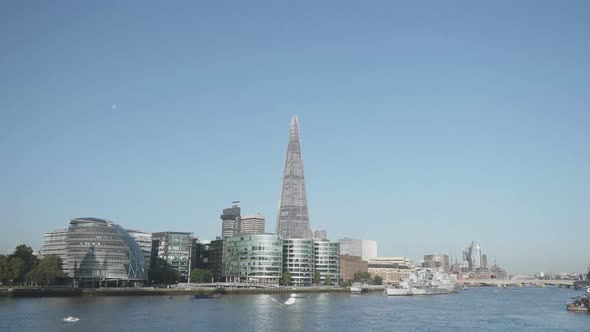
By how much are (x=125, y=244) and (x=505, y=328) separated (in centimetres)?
11157

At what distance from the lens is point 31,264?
13100cm

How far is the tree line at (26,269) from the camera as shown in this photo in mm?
119137

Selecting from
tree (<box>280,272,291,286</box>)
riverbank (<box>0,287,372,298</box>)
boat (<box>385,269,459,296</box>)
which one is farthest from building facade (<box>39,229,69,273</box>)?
boat (<box>385,269,459,296</box>)

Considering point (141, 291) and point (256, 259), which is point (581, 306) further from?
point (256, 259)

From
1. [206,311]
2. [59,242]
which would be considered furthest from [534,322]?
[59,242]

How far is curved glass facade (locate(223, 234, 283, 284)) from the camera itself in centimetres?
18562

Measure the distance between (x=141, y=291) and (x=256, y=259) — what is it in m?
56.1

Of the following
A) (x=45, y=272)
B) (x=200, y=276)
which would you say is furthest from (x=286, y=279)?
(x=45, y=272)

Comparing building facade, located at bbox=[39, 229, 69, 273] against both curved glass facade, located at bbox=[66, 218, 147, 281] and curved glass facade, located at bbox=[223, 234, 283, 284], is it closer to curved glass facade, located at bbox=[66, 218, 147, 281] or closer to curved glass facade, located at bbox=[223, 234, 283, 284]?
curved glass facade, located at bbox=[66, 218, 147, 281]

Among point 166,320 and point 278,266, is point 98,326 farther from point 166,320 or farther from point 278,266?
point 278,266

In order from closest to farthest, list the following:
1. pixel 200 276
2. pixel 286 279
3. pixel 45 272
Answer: pixel 45 272, pixel 200 276, pixel 286 279

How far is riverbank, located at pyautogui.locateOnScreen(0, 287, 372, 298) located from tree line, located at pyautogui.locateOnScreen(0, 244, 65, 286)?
13.4 feet

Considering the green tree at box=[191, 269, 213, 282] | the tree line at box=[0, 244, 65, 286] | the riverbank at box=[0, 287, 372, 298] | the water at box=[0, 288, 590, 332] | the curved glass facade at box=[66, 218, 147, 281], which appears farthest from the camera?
the green tree at box=[191, 269, 213, 282]

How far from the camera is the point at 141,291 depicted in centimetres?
13712
